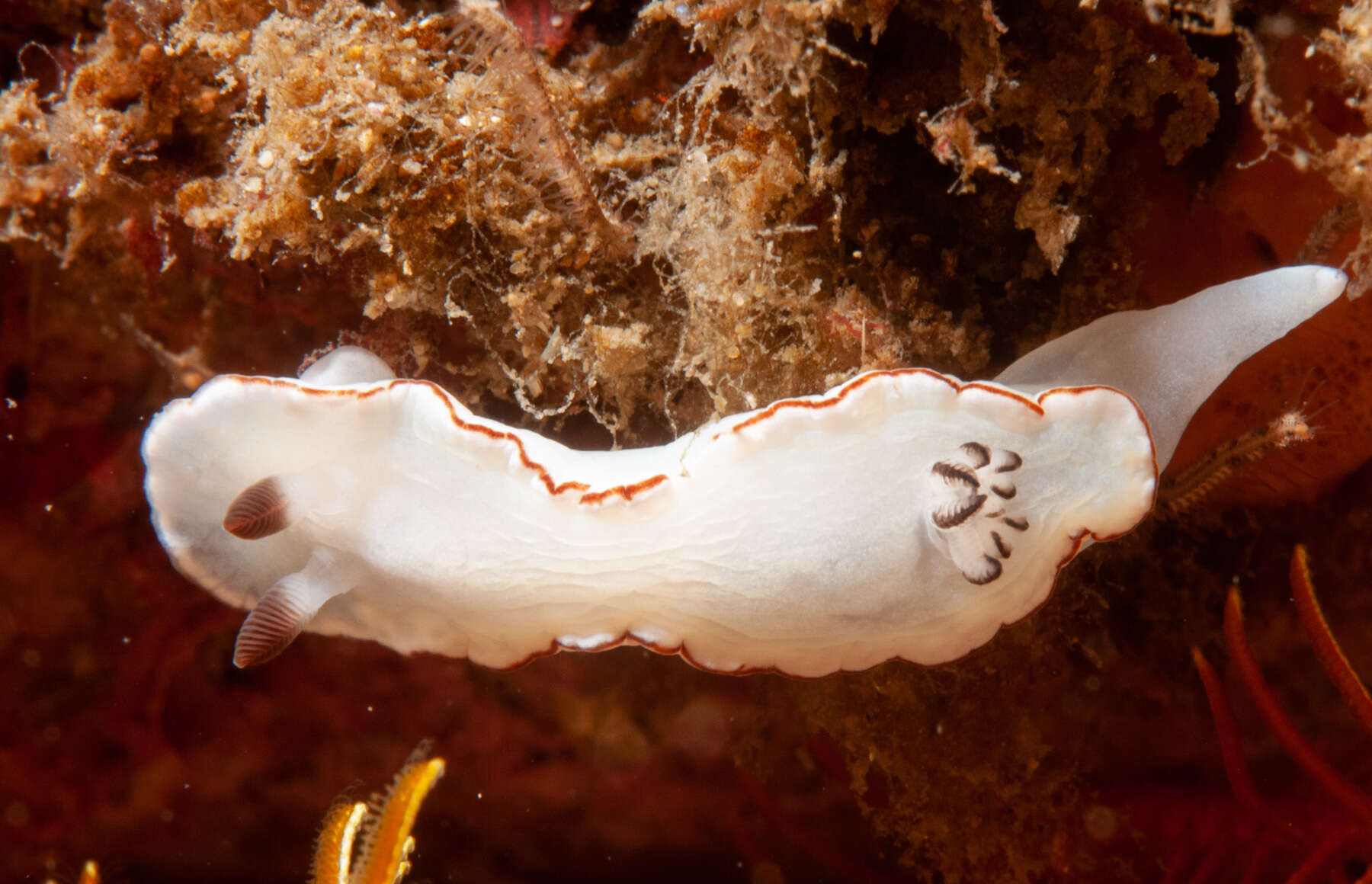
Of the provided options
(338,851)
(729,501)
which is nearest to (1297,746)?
(729,501)

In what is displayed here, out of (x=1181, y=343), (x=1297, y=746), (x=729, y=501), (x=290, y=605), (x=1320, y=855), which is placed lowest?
(x=1320, y=855)

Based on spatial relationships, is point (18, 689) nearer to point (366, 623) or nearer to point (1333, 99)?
point (366, 623)

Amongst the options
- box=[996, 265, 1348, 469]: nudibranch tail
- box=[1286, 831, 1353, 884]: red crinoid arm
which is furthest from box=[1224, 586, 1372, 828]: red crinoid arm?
box=[996, 265, 1348, 469]: nudibranch tail

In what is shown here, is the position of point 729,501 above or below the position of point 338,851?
above

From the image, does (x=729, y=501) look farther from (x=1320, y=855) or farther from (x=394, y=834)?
(x=1320, y=855)

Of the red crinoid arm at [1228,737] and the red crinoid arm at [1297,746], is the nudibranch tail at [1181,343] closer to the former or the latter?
the red crinoid arm at [1297,746]

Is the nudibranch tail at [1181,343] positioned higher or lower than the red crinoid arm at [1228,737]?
higher

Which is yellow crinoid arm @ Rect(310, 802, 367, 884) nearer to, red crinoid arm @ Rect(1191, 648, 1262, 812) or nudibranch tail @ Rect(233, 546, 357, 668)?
nudibranch tail @ Rect(233, 546, 357, 668)

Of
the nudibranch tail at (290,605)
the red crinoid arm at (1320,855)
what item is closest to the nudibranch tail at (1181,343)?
the red crinoid arm at (1320,855)
